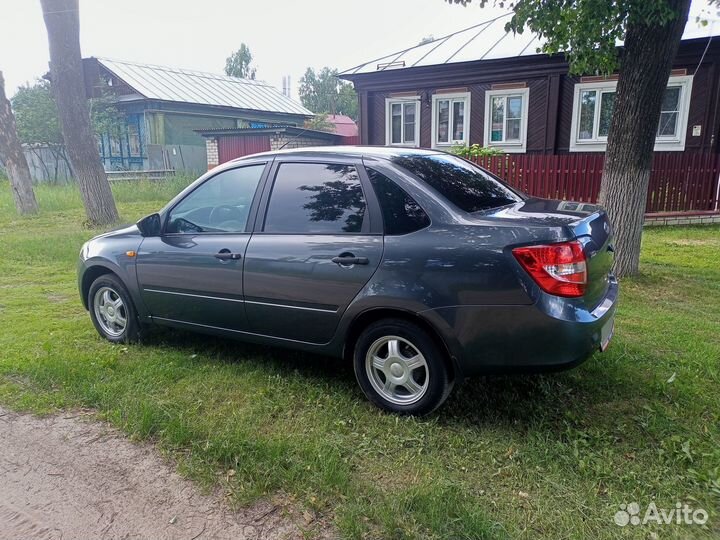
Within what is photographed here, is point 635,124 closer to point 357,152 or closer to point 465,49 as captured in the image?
point 357,152

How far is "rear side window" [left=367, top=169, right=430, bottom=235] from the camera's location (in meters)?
3.37

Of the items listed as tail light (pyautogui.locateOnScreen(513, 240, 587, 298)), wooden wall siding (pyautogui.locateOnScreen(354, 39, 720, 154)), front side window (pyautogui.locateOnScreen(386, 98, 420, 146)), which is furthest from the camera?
front side window (pyautogui.locateOnScreen(386, 98, 420, 146))

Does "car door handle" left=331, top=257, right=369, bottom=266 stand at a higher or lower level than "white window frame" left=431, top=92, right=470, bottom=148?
lower

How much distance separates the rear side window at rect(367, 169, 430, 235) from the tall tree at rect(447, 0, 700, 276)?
3867 mm

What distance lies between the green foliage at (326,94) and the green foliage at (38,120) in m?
43.2

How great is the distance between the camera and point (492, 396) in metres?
3.69

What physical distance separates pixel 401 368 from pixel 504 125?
51.2 feet

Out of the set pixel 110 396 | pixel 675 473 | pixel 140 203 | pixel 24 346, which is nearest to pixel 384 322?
pixel 675 473

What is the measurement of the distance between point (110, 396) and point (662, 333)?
447cm

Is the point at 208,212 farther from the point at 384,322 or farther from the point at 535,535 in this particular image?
the point at 535,535

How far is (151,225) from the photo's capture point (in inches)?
179

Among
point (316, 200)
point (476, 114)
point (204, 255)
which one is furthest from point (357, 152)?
point (476, 114)

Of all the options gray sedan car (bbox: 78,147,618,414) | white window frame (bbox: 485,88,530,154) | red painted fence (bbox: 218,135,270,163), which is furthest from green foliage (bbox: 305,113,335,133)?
gray sedan car (bbox: 78,147,618,414)

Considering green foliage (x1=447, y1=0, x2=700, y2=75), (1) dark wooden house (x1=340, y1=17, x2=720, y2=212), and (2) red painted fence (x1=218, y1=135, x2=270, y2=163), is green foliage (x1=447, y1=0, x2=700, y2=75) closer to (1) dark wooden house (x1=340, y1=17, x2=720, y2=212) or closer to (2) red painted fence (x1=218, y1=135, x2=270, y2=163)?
(1) dark wooden house (x1=340, y1=17, x2=720, y2=212)
